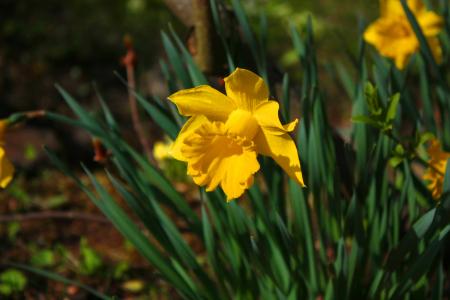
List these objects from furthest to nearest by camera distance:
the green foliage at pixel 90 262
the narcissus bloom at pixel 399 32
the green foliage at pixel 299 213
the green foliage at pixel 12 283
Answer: the green foliage at pixel 90 262 < the green foliage at pixel 12 283 < the narcissus bloom at pixel 399 32 < the green foliage at pixel 299 213

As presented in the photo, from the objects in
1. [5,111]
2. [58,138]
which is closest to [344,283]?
[58,138]

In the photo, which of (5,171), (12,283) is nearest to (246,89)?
(5,171)

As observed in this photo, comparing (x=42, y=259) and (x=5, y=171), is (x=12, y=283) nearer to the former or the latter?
(x=42, y=259)

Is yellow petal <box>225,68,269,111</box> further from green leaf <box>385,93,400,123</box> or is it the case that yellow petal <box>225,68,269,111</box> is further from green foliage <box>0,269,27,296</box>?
green foliage <box>0,269,27,296</box>

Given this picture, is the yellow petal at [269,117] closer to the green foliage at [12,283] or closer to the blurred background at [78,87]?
the blurred background at [78,87]

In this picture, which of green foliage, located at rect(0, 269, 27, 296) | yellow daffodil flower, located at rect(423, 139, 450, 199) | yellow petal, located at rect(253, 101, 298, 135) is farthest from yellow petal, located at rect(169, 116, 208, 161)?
green foliage, located at rect(0, 269, 27, 296)

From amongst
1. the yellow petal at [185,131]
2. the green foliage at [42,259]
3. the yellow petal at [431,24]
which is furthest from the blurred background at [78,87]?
the yellow petal at [185,131]

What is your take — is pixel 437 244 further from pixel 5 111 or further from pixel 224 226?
pixel 5 111
